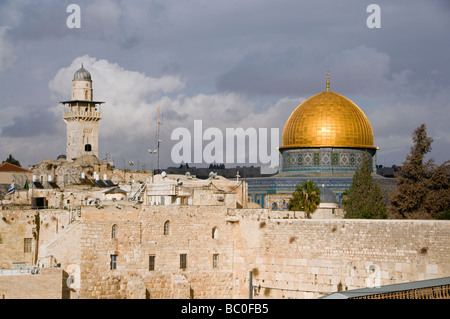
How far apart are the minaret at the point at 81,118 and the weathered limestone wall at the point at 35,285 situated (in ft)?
87.7

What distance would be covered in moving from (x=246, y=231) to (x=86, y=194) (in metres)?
9.34

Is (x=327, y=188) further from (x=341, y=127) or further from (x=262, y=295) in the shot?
(x=262, y=295)

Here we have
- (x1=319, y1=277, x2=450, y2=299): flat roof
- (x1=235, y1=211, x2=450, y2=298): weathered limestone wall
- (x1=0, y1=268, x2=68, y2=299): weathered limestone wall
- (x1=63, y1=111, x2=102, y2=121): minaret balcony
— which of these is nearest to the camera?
(x1=319, y1=277, x2=450, y2=299): flat roof

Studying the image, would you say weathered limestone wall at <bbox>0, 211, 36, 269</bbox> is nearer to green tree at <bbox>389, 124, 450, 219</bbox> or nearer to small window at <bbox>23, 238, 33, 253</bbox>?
small window at <bbox>23, 238, 33, 253</bbox>

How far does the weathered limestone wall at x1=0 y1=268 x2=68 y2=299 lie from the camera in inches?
1132

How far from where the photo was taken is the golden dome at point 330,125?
51.0m

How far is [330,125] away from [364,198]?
35.2ft

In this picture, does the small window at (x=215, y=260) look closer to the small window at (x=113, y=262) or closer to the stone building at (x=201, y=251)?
the stone building at (x=201, y=251)

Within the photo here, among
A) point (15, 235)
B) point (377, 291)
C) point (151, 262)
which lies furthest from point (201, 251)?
point (377, 291)

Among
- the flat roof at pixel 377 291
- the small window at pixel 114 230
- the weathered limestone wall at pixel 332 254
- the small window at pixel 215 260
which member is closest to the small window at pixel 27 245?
the small window at pixel 114 230

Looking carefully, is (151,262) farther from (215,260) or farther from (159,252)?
(215,260)

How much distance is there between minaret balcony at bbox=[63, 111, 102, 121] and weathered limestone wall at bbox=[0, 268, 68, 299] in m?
27.3

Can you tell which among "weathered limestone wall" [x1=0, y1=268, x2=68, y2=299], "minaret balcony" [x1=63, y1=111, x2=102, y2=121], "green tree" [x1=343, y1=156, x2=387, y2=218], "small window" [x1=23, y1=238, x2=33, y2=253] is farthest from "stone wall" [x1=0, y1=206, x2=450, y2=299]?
"minaret balcony" [x1=63, y1=111, x2=102, y2=121]
